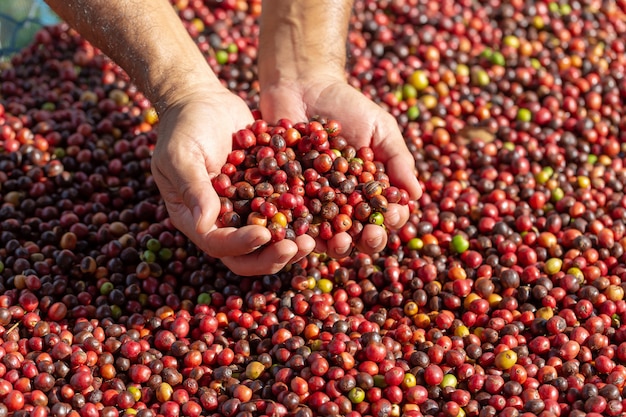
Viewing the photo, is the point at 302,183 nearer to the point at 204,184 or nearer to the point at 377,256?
the point at 204,184

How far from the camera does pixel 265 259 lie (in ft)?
13.8

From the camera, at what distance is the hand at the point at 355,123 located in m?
4.49

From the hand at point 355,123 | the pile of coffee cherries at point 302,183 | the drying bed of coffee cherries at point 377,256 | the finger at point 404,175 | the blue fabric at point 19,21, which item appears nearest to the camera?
the drying bed of coffee cherries at point 377,256

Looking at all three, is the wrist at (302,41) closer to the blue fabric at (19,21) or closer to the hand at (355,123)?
the hand at (355,123)

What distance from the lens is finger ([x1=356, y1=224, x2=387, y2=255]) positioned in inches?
173

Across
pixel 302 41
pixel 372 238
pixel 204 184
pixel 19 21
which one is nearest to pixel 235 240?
pixel 204 184

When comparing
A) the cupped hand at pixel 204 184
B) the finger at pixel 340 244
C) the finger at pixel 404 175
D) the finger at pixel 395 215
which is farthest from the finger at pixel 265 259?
the finger at pixel 404 175

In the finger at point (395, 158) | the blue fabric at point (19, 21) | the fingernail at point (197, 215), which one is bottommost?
the blue fabric at point (19, 21)

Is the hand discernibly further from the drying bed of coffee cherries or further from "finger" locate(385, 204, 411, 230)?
the drying bed of coffee cherries

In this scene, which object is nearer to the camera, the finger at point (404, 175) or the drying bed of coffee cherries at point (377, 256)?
the drying bed of coffee cherries at point (377, 256)

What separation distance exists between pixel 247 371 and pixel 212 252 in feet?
2.32

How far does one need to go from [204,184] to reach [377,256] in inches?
63.3

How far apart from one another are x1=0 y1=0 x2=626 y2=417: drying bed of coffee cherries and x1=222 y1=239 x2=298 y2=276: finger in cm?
45

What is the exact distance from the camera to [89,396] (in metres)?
4.08
